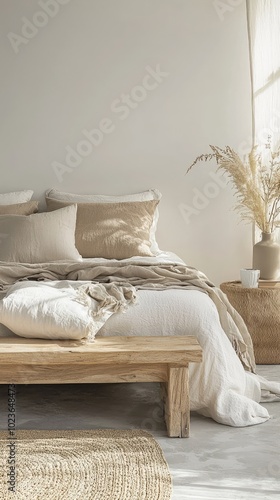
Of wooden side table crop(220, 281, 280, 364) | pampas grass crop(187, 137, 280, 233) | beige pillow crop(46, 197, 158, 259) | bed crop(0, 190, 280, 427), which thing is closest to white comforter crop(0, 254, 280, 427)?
bed crop(0, 190, 280, 427)

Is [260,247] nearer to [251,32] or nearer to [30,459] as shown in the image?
[251,32]

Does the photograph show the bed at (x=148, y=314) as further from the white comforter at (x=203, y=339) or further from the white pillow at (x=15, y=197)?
the white pillow at (x=15, y=197)

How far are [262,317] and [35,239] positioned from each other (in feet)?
4.82

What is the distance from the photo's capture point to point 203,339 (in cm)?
362

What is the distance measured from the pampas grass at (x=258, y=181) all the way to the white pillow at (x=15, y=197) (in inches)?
47.2

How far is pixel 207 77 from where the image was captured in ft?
19.1

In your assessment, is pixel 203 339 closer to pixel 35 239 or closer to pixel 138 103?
pixel 35 239

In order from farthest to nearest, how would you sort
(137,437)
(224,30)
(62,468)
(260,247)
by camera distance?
(224,30) < (260,247) < (137,437) < (62,468)

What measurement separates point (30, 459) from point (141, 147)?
10.6ft

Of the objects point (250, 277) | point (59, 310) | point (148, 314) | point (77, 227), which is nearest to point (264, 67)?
point (250, 277)

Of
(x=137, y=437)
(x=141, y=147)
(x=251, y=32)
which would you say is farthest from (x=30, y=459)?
(x=251, y=32)

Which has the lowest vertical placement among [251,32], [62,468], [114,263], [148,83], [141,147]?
[62,468]

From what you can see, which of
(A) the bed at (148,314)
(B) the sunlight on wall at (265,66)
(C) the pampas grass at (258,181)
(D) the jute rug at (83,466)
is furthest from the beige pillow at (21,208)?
(D) the jute rug at (83,466)

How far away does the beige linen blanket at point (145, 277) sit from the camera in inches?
157
